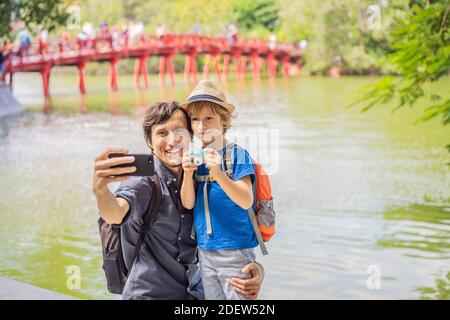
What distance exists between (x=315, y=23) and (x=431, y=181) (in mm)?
40854

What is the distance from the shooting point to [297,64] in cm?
5656

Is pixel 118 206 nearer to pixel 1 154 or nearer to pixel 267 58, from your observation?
pixel 1 154

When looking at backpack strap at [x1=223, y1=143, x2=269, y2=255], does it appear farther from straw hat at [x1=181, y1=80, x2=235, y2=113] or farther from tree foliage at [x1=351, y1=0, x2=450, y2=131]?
tree foliage at [x1=351, y1=0, x2=450, y2=131]

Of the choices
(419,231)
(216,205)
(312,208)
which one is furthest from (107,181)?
(312,208)

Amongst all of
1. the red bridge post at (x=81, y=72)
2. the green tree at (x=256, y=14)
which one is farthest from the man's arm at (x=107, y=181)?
the green tree at (x=256, y=14)

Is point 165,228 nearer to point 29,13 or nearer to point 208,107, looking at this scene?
point 208,107

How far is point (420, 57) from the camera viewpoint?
5.85m

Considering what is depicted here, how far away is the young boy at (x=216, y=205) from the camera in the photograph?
2.68 m

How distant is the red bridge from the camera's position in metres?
30.0

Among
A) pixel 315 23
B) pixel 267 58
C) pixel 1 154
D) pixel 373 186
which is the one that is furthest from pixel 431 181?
pixel 267 58

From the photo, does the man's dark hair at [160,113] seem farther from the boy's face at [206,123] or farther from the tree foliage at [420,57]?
the tree foliage at [420,57]

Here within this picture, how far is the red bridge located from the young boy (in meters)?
21.6

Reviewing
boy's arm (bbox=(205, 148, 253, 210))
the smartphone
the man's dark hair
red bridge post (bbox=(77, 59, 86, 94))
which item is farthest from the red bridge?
boy's arm (bbox=(205, 148, 253, 210))

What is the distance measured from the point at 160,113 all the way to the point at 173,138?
0.32 feet
